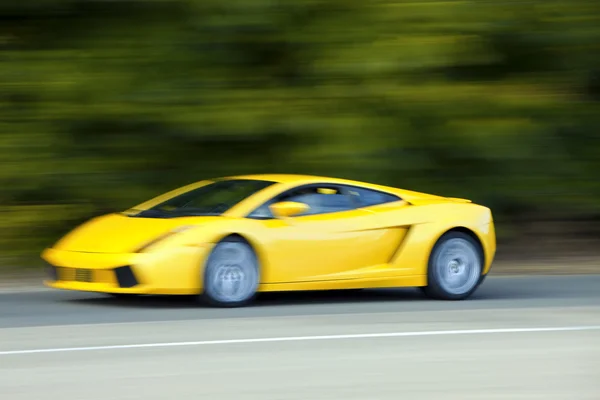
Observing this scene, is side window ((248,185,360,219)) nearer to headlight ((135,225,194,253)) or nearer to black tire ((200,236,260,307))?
black tire ((200,236,260,307))

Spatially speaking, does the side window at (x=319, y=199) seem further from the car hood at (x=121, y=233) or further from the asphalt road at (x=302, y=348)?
the asphalt road at (x=302, y=348)

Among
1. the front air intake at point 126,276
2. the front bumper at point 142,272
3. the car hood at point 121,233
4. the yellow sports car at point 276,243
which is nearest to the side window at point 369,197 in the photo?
the yellow sports car at point 276,243

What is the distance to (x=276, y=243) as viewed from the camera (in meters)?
9.54

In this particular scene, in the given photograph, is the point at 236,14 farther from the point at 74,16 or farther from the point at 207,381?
the point at 207,381

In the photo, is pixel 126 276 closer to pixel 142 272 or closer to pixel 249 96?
pixel 142 272

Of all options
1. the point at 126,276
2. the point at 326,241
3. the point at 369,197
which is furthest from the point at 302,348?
the point at 369,197

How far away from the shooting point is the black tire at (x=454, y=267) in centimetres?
1021

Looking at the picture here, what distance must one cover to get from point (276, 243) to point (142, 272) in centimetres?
Answer: 114

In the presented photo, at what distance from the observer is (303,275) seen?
973 centimetres

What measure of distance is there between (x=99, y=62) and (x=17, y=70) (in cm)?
87

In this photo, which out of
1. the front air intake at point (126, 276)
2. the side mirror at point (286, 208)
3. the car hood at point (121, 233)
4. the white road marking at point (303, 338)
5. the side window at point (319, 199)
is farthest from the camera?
the side window at point (319, 199)

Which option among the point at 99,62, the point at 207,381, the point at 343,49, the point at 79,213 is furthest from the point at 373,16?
the point at 207,381

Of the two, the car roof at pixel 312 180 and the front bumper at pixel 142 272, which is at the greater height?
the car roof at pixel 312 180

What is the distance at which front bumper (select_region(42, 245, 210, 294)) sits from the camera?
29.7 ft
